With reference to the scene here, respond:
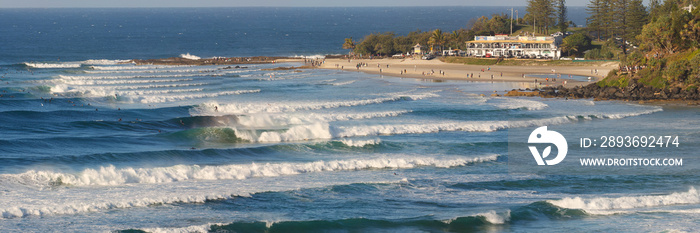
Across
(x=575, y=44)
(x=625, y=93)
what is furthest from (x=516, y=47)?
(x=625, y=93)

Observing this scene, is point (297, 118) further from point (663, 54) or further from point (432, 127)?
point (663, 54)

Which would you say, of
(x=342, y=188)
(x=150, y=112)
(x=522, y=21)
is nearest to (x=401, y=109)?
(x=150, y=112)

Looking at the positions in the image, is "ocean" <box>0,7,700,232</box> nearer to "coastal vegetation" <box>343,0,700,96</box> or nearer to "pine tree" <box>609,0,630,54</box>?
"coastal vegetation" <box>343,0,700,96</box>

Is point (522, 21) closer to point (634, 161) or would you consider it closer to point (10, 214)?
point (634, 161)

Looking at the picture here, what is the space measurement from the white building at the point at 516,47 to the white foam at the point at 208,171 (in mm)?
52330

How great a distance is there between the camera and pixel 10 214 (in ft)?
64.5

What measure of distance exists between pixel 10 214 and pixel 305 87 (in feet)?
134

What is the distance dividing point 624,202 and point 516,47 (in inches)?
2387

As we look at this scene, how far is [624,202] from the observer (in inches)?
832

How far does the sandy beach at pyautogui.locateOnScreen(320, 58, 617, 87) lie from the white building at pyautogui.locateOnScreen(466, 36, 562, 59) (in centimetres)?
548

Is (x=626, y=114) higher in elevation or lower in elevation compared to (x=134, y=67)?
lower

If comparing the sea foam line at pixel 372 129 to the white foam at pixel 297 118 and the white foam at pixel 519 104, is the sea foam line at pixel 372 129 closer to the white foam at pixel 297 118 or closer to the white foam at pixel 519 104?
the white foam at pixel 297 118

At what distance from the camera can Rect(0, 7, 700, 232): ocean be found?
773 inches

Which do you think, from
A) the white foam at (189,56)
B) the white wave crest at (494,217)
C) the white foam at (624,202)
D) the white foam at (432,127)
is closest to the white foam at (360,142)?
the white foam at (432,127)
